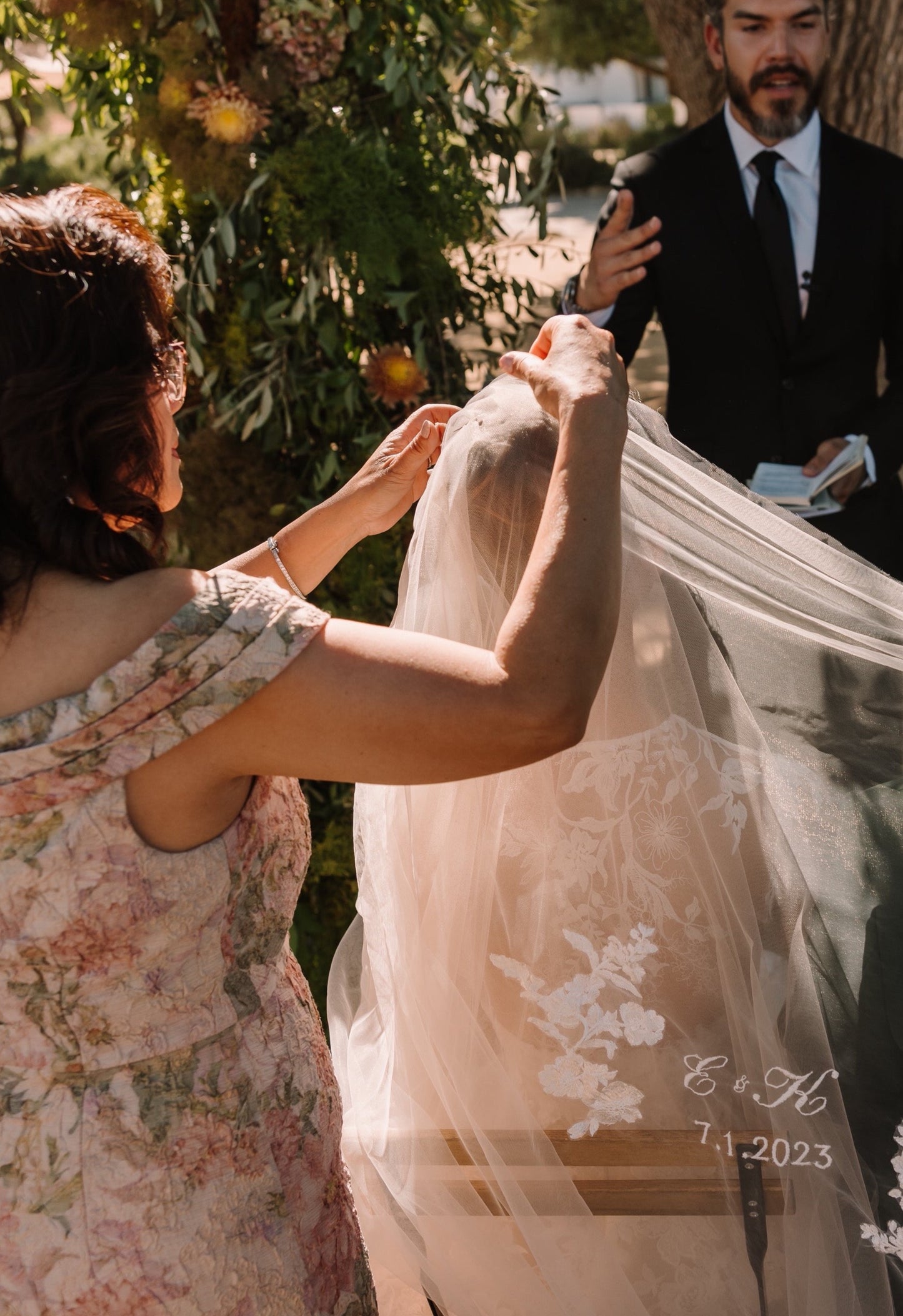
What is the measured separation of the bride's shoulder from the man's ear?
253 cm

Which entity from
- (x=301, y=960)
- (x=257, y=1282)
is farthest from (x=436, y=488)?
(x=301, y=960)

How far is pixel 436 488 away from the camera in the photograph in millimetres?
1600

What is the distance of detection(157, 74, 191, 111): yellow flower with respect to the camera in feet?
8.95

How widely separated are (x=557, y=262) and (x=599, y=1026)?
9.21 meters

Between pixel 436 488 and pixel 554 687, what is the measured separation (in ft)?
2.18

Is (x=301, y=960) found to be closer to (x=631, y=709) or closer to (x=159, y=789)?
(x=631, y=709)

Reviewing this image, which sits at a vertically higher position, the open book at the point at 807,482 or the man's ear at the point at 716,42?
the man's ear at the point at 716,42

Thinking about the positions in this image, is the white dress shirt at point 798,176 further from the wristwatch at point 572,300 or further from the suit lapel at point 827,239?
the wristwatch at point 572,300

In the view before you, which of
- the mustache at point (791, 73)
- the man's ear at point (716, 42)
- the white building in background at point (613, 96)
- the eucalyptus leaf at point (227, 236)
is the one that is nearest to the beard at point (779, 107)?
the mustache at point (791, 73)

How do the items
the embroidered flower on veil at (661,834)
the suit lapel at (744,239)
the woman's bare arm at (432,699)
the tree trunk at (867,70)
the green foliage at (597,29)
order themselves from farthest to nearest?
the green foliage at (597,29), the tree trunk at (867,70), the suit lapel at (744,239), the embroidered flower on veil at (661,834), the woman's bare arm at (432,699)

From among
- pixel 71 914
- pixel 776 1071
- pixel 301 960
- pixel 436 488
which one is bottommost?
pixel 301 960

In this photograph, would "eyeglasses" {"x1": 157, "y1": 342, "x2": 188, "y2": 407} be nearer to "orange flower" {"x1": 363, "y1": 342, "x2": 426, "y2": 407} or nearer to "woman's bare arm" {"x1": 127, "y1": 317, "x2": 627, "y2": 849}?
"woman's bare arm" {"x1": 127, "y1": 317, "x2": 627, "y2": 849}

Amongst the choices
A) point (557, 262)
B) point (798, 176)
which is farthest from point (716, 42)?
point (557, 262)

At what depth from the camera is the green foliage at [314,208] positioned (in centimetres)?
273
